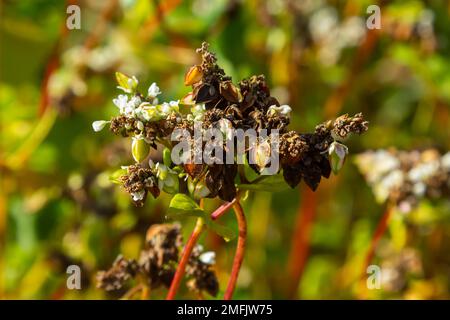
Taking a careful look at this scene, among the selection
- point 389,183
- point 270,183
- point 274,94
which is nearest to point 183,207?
point 270,183

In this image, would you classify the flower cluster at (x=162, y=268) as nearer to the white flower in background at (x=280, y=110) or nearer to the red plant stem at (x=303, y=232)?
the white flower in background at (x=280, y=110)

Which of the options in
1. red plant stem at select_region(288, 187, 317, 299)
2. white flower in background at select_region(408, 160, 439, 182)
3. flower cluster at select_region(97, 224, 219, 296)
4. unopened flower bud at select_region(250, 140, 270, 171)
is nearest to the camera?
unopened flower bud at select_region(250, 140, 270, 171)

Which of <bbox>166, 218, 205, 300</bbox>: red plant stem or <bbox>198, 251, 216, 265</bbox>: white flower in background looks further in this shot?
<bbox>198, 251, 216, 265</bbox>: white flower in background

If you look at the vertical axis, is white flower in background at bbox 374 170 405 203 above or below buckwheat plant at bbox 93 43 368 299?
above

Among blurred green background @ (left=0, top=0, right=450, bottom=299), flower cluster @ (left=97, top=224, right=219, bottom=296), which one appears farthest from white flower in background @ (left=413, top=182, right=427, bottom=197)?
flower cluster @ (left=97, top=224, right=219, bottom=296)

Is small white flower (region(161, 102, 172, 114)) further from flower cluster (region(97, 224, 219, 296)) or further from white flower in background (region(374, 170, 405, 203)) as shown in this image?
white flower in background (region(374, 170, 405, 203))

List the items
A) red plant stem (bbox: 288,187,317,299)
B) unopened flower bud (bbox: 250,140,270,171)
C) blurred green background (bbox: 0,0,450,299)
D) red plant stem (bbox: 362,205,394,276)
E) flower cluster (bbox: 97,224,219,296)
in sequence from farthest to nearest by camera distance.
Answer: red plant stem (bbox: 288,187,317,299)
blurred green background (bbox: 0,0,450,299)
red plant stem (bbox: 362,205,394,276)
flower cluster (bbox: 97,224,219,296)
unopened flower bud (bbox: 250,140,270,171)

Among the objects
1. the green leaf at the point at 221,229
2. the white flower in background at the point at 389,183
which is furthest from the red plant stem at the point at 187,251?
the white flower in background at the point at 389,183

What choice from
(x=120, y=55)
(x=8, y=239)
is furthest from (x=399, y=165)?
(x=8, y=239)
